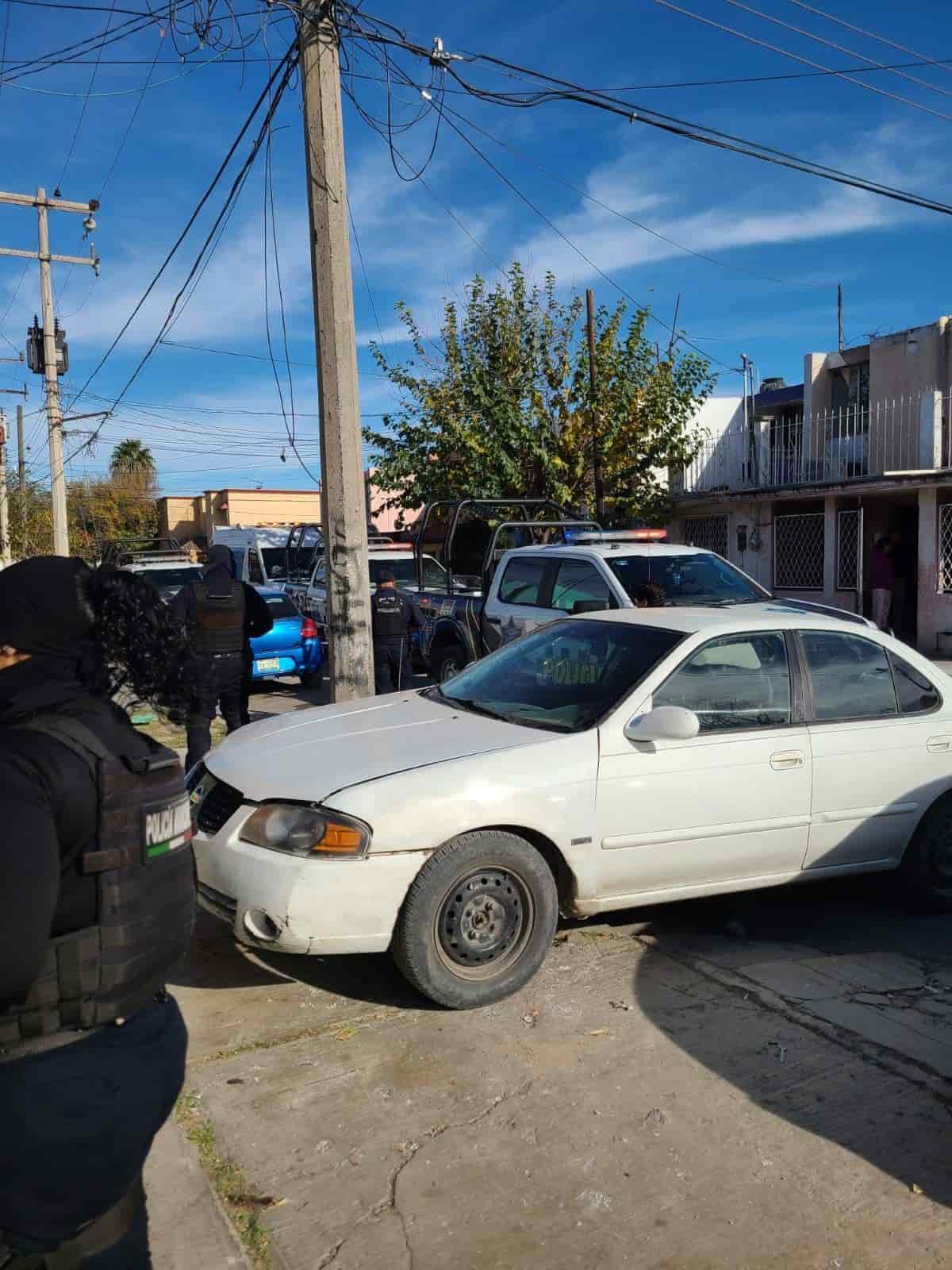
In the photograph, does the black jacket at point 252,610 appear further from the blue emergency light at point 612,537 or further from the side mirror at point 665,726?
the side mirror at point 665,726

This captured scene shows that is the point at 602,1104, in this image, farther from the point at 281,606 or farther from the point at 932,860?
the point at 281,606

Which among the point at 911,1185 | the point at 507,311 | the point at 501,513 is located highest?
the point at 507,311

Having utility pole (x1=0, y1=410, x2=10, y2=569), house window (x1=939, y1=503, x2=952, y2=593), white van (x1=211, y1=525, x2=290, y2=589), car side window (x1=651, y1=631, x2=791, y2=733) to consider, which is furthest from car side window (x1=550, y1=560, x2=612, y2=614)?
utility pole (x1=0, y1=410, x2=10, y2=569)

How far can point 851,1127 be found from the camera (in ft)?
11.3

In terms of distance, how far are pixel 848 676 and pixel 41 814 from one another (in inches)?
172

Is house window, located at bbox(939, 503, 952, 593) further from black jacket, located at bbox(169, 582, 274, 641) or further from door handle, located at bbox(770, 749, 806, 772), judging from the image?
door handle, located at bbox(770, 749, 806, 772)

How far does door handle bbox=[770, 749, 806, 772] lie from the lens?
16.0 ft

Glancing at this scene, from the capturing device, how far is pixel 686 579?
9.59 m

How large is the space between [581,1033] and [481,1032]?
1.22 feet

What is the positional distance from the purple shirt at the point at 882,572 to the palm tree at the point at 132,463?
47037 millimetres

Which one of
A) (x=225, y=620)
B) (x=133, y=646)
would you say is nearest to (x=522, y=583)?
(x=225, y=620)

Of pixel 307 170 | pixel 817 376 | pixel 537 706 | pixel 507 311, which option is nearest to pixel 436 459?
pixel 507 311

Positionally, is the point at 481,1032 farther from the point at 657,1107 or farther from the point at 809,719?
the point at 809,719

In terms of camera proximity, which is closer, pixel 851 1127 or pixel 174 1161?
pixel 174 1161
